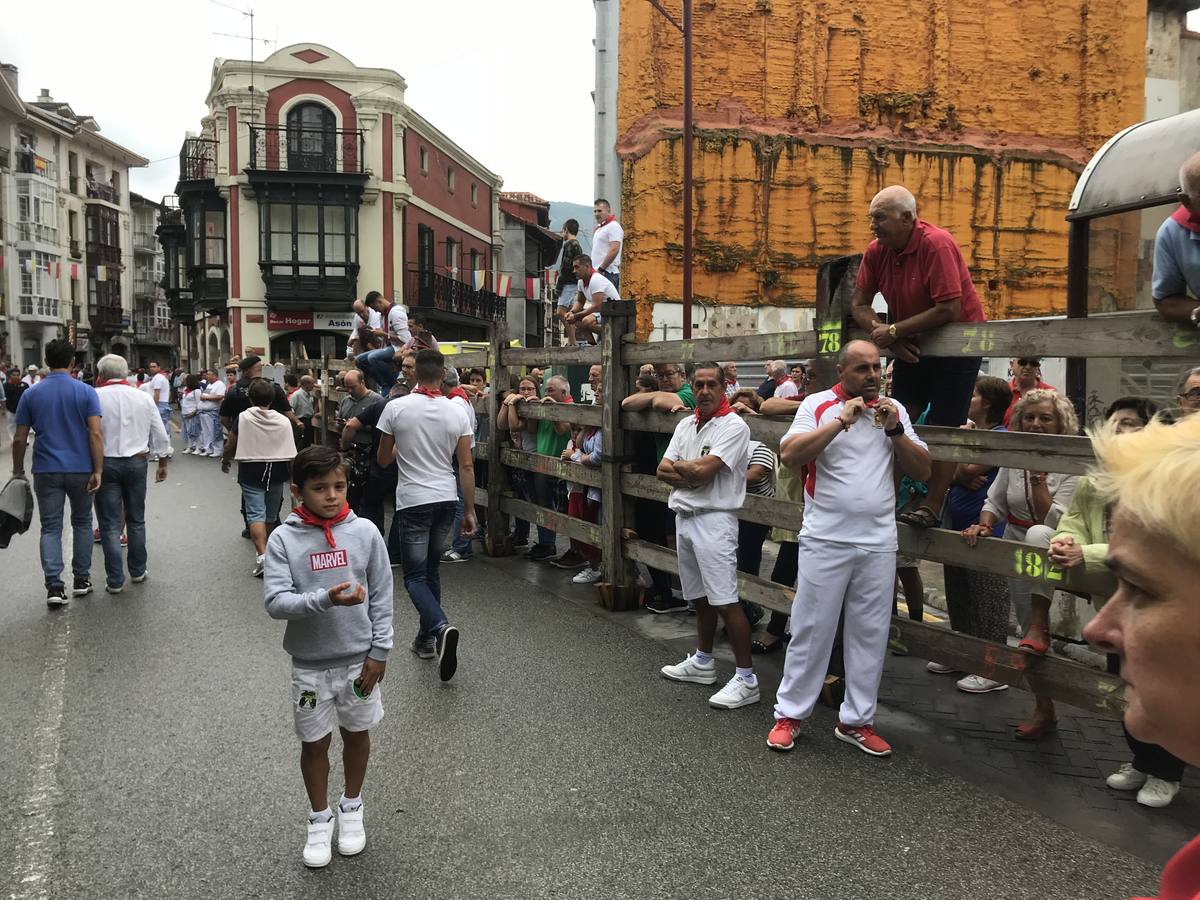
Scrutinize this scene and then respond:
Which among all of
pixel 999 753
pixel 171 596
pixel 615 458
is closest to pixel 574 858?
pixel 999 753

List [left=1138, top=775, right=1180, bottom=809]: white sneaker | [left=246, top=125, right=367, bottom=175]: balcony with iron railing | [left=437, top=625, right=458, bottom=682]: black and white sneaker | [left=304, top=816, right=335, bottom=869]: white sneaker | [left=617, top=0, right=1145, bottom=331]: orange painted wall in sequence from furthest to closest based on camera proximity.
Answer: [left=246, top=125, right=367, bottom=175]: balcony with iron railing
[left=617, top=0, right=1145, bottom=331]: orange painted wall
[left=437, top=625, right=458, bottom=682]: black and white sneaker
[left=1138, top=775, right=1180, bottom=809]: white sneaker
[left=304, top=816, right=335, bottom=869]: white sneaker

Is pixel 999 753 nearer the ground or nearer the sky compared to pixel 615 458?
nearer the ground

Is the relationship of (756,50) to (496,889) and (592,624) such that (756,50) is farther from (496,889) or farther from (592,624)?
(496,889)

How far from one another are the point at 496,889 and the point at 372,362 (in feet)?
30.8

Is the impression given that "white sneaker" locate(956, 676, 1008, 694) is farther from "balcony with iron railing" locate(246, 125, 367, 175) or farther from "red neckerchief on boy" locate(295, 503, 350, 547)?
"balcony with iron railing" locate(246, 125, 367, 175)

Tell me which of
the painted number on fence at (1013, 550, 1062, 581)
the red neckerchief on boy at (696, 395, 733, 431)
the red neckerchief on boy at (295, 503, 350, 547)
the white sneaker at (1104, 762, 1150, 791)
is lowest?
the white sneaker at (1104, 762, 1150, 791)

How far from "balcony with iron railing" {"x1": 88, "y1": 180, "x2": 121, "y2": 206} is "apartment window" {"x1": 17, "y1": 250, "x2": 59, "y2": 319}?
26.1 feet

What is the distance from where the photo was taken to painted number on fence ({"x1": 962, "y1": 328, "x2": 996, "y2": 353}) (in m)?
4.64

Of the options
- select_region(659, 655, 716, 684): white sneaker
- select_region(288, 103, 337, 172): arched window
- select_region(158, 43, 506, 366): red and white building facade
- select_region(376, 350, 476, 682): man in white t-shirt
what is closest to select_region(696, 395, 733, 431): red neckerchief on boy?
select_region(659, 655, 716, 684): white sneaker

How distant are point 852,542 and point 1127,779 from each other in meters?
1.56

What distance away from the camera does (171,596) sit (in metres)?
8.14

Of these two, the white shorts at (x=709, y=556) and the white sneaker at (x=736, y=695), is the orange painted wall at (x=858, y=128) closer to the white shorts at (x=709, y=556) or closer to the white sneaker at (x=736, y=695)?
the white shorts at (x=709, y=556)

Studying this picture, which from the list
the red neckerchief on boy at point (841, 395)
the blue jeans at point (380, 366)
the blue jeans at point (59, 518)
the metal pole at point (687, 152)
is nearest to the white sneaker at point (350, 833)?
the red neckerchief on boy at point (841, 395)

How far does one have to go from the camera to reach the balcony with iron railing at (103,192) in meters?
65.4
